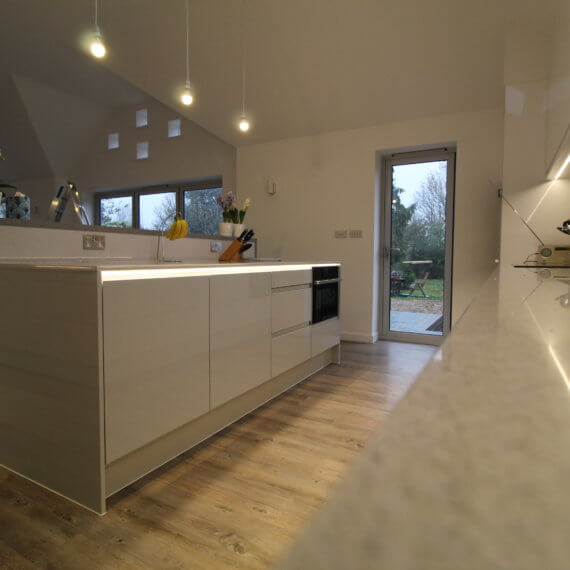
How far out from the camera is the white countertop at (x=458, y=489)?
3.3 inches

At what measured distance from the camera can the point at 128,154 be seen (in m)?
6.44

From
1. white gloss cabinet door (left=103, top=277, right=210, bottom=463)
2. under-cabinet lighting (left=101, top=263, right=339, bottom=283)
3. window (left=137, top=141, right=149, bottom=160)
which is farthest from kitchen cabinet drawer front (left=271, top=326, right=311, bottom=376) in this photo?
window (left=137, top=141, right=149, bottom=160)

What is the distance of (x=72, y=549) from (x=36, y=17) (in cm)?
489

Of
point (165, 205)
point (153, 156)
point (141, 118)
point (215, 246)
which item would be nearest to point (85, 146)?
point (141, 118)

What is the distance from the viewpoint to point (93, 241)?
96.7 inches

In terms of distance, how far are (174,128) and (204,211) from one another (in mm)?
1332

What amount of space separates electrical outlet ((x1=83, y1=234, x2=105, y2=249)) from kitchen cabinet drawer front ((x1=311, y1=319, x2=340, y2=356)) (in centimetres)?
167

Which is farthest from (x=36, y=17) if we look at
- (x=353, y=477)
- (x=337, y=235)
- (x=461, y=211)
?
(x=353, y=477)

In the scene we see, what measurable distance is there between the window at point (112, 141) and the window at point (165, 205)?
2.47 feet

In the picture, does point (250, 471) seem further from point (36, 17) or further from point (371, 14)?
point (36, 17)

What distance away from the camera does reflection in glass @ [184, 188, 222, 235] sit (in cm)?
578

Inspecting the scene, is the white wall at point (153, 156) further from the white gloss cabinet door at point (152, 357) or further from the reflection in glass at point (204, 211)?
the white gloss cabinet door at point (152, 357)

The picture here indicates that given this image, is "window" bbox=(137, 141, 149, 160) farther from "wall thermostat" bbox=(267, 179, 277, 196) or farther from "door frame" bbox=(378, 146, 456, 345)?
"door frame" bbox=(378, 146, 456, 345)

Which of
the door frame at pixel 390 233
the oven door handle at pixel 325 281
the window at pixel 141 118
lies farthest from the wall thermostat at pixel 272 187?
the window at pixel 141 118
